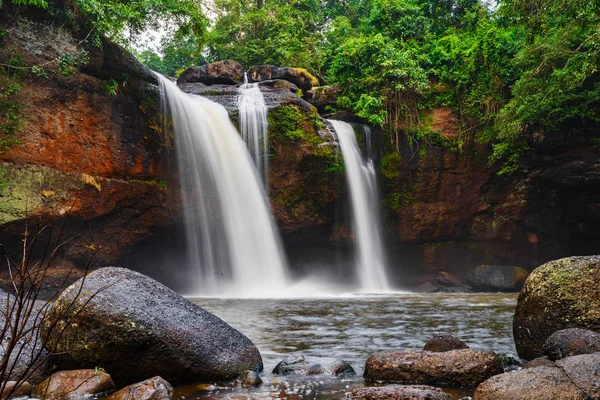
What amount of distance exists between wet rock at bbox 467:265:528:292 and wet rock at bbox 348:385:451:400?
47.8 feet

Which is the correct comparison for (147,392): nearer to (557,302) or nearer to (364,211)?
(557,302)

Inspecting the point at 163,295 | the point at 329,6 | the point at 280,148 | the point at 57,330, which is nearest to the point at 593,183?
the point at 280,148

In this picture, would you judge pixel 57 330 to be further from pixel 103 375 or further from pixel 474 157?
pixel 474 157

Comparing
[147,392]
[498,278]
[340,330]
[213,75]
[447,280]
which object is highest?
[213,75]

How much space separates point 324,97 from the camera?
19797 mm

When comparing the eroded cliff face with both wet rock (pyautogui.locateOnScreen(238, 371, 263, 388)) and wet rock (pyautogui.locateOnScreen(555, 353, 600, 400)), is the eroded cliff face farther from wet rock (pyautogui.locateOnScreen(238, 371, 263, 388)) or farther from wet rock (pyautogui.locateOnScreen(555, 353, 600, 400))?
wet rock (pyautogui.locateOnScreen(555, 353, 600, 400))

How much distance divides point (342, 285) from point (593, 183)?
9.80 meters

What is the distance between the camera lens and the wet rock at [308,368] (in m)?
5.06

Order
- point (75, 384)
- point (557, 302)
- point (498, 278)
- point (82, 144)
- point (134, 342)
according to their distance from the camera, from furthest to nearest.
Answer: point (498, 278)
point (82, 144)
point (557, 302)
point (134, 342)
point (75, 384)

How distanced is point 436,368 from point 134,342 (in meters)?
3.07

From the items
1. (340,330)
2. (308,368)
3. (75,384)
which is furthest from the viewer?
(340,330)

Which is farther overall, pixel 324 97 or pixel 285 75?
pixel 285 75

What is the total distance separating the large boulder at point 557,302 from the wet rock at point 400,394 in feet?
7.56

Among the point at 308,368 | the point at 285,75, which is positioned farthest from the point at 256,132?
the point at 308,368
